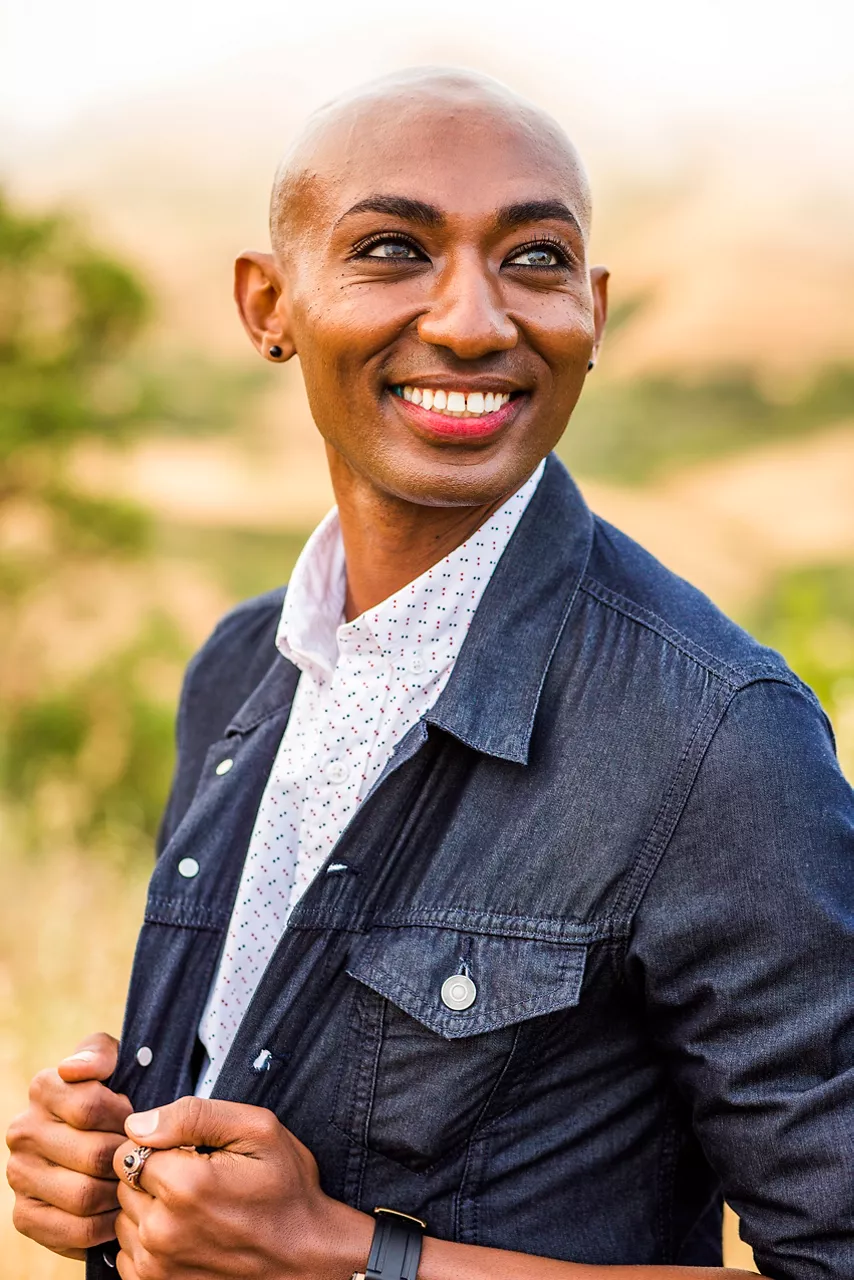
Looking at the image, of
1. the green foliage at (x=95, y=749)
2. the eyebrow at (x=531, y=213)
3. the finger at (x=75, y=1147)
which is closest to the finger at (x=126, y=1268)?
the finger at (x=75, y=1147)

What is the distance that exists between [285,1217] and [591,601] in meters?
0.75

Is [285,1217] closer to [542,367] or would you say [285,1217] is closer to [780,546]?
[542,367]

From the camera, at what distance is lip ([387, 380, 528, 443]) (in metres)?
1.46

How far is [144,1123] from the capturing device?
1378 millimetres

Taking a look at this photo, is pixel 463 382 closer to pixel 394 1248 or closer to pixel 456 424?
pixel 456 424

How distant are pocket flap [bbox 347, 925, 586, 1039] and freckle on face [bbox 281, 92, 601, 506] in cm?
50

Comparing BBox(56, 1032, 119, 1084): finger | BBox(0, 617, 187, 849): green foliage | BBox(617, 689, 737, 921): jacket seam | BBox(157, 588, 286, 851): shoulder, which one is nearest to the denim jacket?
BBox(617, 689, 737, 921): jacket seam

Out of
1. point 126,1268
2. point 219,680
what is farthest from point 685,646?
point 126,1268

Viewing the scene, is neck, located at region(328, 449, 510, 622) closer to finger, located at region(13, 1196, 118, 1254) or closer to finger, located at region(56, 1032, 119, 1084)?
finger, located at region(56, 1032, 119, 1084)

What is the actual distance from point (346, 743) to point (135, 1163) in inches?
21.0

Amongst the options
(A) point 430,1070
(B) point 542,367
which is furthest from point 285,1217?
(B) point 542,367

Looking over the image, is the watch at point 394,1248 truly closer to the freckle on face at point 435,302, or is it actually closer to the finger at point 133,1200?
the finger at point 133,1200

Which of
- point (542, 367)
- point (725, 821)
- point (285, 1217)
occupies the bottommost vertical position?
point (285, 1217)

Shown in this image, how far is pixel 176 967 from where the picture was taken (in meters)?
1.62
